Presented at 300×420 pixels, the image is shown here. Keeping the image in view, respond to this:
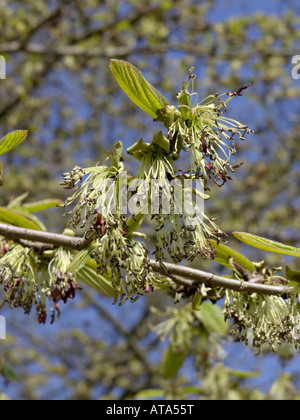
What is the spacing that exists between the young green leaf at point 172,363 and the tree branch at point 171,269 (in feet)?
3.47

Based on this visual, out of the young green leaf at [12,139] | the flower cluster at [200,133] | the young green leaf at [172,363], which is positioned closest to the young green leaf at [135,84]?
the flower cluster at [200,133]

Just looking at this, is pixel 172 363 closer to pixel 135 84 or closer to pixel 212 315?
pixel 212 315

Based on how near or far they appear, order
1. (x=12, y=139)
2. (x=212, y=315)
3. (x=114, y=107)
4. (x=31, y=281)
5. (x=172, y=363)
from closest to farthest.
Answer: (x=12, y=139) → (x=31, y=281) → (x=212, y=315) → (x=172, y=363) → (x=114, y=107)

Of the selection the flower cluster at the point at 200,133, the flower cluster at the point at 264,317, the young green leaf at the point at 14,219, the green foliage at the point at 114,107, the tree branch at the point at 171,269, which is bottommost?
the flower cluster at the point at 264,317

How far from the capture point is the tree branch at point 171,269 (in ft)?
4.30

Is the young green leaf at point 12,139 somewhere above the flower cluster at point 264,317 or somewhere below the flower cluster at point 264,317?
above

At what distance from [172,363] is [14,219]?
1.23 meters

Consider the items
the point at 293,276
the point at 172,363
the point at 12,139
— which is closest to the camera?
the point at 12,139

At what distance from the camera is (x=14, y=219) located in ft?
4.74

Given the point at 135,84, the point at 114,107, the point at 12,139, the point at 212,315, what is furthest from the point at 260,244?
the point at 114,107

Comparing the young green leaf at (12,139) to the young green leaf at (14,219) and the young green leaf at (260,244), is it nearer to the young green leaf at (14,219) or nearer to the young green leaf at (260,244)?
the young green leaf at (14,219)

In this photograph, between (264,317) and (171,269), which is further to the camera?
(264,317)

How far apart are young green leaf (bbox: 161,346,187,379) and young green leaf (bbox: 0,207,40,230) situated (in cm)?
118
